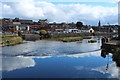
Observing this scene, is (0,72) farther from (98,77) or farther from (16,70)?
(98,77)

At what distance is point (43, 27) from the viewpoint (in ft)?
329

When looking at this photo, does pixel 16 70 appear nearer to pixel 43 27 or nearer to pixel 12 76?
pixel 12 76

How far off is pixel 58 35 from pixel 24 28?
1202 inches

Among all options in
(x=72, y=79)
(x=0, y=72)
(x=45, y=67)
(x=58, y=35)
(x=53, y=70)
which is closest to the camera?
(x=72, y=79)

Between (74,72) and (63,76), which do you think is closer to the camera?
(63,76)

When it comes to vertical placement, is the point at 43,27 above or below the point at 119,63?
above

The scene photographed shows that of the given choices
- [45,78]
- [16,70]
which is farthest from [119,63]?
[16,70]

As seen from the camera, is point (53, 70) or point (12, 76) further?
point (53, 70)

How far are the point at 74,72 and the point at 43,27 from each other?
3381 inches

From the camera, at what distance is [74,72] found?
15625 mm

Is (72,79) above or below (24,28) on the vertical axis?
below

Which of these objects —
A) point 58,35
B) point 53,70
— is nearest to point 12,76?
point 53,70

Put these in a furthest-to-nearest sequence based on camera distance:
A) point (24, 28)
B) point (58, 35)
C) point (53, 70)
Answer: point (24, 28), point (58, 35), point (53, 70)

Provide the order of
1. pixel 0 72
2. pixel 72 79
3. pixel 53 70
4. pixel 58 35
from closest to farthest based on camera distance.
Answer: pixel 72 79
pixel 0 72
pixel 53 70
pixel 58 35
